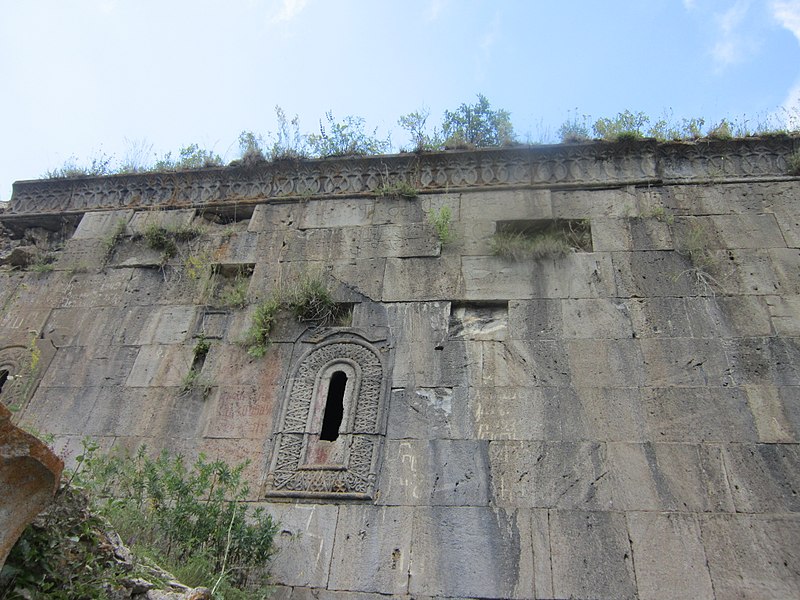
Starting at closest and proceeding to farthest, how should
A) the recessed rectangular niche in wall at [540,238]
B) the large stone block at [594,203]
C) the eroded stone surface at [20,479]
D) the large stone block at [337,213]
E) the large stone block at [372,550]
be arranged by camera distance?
1. the eroded stone surface at [20,479]
2. the large stone block at [372,550]
3. the recessed rectangular niche in wall at [540,238]
4. the large stone block at [594,203]
5. the large stone block at [337,213]

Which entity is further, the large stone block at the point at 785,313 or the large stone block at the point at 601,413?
the large stone block at the point at 785,313

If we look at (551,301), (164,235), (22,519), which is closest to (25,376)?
(164,235)

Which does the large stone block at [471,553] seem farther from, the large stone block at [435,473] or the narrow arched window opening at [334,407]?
the narrow arched window opening at [334,407]

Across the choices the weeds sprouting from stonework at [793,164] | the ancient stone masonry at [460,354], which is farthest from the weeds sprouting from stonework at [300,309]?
the weeds sprouting from stonework at [793,164]

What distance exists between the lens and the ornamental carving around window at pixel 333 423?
5.12 metres

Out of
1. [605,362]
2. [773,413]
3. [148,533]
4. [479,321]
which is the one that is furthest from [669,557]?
[148,533]

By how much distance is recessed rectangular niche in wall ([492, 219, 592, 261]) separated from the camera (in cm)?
630

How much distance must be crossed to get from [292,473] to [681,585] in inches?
108

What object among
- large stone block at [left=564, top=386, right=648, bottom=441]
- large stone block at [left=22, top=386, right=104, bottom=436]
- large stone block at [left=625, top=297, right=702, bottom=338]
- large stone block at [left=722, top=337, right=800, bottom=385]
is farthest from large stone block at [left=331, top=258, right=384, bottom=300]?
large stone block at [left=722, top=337, right=800, bottom=385]

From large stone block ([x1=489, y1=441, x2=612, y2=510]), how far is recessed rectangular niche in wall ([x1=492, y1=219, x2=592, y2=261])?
1917 mm

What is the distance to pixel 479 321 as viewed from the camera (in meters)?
5.97

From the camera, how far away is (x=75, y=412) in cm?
603

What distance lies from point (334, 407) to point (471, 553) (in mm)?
1689

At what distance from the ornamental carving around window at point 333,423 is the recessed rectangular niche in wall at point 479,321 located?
68 centimetres
